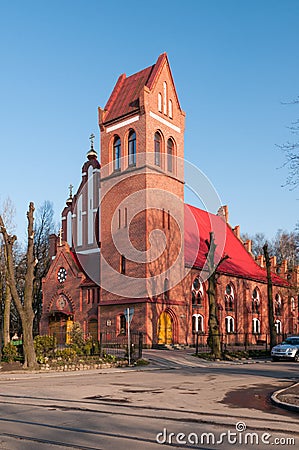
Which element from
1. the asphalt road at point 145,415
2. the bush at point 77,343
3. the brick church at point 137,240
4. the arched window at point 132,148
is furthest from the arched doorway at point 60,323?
the asphalt road at point 145,415

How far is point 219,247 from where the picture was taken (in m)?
49.7

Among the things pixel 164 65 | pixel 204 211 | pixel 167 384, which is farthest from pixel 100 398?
pixel 204 211

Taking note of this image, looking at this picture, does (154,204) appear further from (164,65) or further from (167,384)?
(167,384)

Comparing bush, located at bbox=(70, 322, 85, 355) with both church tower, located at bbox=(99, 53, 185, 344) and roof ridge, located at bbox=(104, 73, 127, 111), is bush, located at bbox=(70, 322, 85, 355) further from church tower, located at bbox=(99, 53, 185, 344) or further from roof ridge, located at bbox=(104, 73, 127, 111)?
roof ridge, located at bbox=(104, 73, 127, 111)

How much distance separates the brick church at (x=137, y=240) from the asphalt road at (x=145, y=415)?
18.7m

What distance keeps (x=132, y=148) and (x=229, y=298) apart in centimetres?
1611

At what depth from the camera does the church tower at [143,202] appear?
1423 inches

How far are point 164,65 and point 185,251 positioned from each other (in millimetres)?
14352

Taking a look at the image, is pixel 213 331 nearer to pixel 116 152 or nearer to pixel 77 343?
pixel 77 343

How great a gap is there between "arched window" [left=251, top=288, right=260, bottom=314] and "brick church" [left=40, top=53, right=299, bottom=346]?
322 cm

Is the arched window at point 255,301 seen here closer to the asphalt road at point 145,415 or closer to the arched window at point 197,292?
the arched window at point 197,292

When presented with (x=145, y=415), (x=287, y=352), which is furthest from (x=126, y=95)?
(x=145, y=415)

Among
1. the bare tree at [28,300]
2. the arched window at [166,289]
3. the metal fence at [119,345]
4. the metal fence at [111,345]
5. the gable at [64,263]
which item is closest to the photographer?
the bare tree at [28,300]

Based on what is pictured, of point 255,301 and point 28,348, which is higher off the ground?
point 255,301
